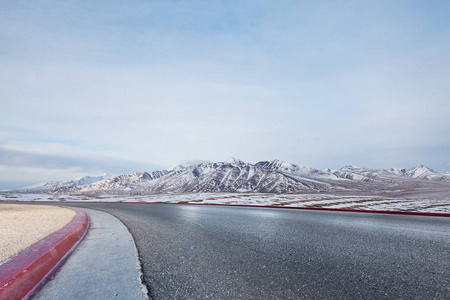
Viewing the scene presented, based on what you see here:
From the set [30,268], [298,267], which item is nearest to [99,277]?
[30,268]

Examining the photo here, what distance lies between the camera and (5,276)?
2740mm

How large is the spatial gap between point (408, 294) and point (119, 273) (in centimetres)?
348

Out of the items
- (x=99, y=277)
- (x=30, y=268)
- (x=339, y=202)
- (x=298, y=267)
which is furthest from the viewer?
(x=339, y=202)

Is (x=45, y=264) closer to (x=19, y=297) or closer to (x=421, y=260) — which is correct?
(x=19, y=297)

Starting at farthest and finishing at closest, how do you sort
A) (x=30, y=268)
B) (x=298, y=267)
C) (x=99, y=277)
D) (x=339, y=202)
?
(x=339, y=202), (x=298, y=267), (x=99, y=277), (x=30, y=268)

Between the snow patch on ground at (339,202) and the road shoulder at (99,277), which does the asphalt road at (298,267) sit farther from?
the snow patch on ground at (339,202)

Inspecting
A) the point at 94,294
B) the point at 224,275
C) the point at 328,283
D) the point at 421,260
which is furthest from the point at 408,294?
the point at 94,294

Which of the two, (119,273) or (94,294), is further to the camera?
(119,273)

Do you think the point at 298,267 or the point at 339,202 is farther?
the point at 339,202

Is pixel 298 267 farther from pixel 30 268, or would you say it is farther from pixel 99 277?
pixel 30 268

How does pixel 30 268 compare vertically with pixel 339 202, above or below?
above

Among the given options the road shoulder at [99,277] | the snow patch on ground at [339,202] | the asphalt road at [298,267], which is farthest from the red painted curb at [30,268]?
the snow patch on ground at [339,202]

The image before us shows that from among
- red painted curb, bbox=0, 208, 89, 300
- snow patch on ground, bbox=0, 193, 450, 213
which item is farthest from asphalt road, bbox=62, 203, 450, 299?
snow patch on ground, bbox=0, 193, 450, 213

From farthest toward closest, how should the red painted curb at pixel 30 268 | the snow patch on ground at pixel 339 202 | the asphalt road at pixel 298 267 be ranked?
1. the snow patch on ground at pixel 339 202
2. the asphalt road at pixel 298 267
3. the red painted curb at pixel 30 268
